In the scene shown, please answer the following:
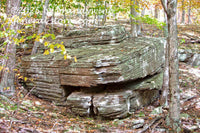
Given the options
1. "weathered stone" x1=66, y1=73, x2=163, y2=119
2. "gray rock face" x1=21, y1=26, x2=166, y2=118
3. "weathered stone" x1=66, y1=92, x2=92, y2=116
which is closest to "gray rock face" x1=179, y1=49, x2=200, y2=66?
"gray rock face" x1=21, y1=26, x2=166, y2=118

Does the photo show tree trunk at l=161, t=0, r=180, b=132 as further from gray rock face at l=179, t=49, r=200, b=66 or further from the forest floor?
gray rock face at l=179, t=49, r=200, b=66

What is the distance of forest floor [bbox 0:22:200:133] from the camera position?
498 centimetres

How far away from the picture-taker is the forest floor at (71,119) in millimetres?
4977

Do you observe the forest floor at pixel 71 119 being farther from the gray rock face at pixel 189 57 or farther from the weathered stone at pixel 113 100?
the gray rock face at pixel 189 57

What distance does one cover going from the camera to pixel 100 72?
664 cm

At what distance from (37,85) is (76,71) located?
2.62m

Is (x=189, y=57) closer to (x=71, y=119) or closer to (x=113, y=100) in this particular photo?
(x=113, y=100)

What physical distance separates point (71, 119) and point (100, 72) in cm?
200

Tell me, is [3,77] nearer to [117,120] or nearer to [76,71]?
[76,71]

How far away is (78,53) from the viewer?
26.1 feet

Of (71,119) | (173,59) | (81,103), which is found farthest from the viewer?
(81,103)

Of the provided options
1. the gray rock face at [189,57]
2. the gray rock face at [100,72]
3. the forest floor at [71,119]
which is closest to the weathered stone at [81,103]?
the gray rock face at [100,72]

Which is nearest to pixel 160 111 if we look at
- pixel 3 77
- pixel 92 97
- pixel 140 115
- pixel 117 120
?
pixel 140 115

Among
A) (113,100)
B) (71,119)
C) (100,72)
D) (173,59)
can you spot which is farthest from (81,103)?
(173,59)
